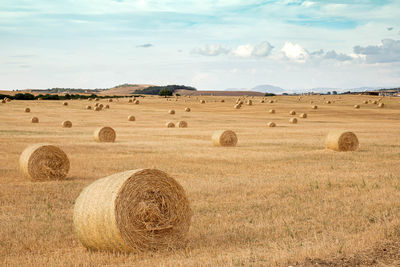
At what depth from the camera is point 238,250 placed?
901cm

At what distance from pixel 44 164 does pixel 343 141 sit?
14.4 m

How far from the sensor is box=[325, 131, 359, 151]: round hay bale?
81.9ft

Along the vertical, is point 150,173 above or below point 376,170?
above

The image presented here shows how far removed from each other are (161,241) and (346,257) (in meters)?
3.21

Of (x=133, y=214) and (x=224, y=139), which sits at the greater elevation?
(x=133, y=214)

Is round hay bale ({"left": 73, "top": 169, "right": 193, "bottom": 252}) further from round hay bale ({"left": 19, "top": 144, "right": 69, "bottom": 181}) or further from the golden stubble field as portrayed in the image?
round hay bale ({"left": 19, "top": 144, "right": 69, "bottom": 181})

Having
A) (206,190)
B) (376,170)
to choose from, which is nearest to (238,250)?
(206,190)

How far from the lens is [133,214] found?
9.10 meters

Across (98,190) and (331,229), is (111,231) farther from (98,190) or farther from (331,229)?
(331,229)

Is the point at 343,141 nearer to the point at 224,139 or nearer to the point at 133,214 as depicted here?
the point at 224,139

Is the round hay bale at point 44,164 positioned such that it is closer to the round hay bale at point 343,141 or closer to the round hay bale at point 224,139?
the round hay bale at point 224,139

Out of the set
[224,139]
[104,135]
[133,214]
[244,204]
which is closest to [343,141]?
[224,139]

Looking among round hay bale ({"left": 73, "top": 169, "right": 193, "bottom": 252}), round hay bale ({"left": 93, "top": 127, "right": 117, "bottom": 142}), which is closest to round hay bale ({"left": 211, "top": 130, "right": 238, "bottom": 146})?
round hay bale ({"left": 93, "top": 127, "right": 117, "bottom": 142})

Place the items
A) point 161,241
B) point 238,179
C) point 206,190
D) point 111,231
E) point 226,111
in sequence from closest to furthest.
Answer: point 111,231 → point 161,241 → point 206,190 → point 238,179 → point 226,111
